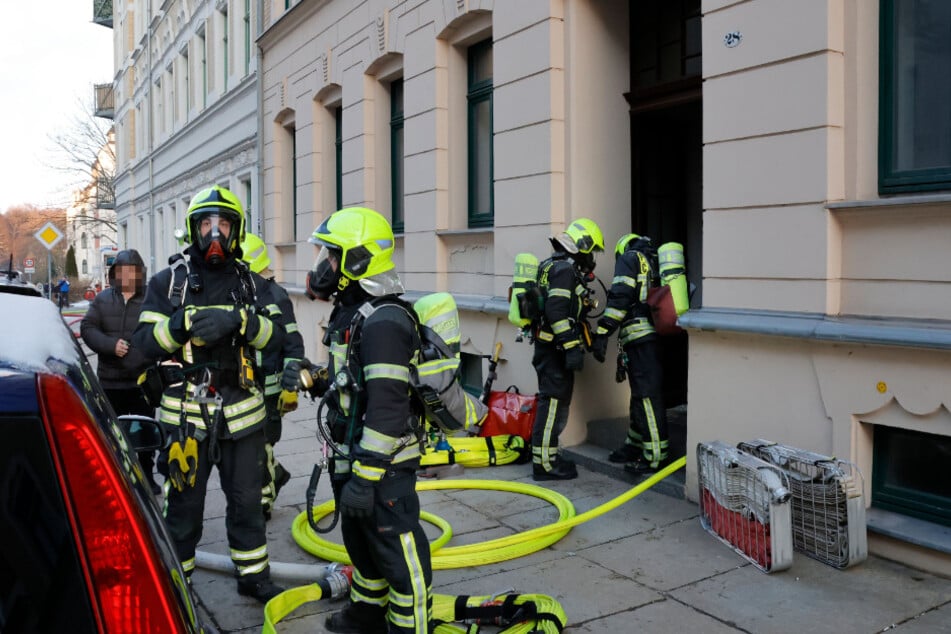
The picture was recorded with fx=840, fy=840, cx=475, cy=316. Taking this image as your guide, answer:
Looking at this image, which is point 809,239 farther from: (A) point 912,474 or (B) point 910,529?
(B) point 910,529

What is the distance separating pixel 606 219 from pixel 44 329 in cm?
652

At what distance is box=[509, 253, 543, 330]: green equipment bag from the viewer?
274 inches

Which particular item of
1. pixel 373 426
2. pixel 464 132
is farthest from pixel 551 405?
pixel 464 132

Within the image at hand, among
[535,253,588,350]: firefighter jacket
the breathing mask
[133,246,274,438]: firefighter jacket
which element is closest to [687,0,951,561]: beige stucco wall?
[535,253,588,350]: firefighter jacket

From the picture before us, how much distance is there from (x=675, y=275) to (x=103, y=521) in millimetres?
5596

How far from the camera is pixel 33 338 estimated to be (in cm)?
169

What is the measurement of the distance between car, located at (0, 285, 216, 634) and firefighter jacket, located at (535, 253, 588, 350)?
17.4ft

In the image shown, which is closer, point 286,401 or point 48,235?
point 286,401

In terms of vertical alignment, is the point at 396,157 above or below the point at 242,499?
above

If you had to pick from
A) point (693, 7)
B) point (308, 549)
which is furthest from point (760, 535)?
point (693, 7)

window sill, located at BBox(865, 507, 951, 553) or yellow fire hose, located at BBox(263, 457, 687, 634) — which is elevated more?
window sill, located at BBox(865, 507, 951, 553)

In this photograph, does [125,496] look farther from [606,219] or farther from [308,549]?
[606,219]

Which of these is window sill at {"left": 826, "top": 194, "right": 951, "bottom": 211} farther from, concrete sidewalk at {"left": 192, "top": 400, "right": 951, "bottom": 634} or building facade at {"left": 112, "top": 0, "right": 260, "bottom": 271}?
building facade at {"left": 112, "top": 0, "right": 260, "bottom": 271}

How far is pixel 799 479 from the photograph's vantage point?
4789 mm
